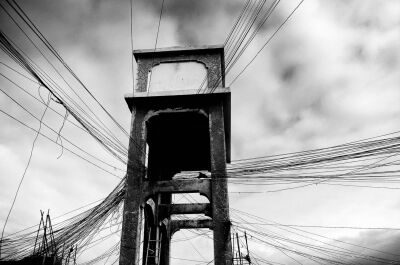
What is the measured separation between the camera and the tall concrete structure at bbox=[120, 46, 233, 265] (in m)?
7.77

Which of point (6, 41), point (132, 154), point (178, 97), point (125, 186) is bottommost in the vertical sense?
point (125, 186)

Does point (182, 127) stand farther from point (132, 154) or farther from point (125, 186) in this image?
point (125, 186)

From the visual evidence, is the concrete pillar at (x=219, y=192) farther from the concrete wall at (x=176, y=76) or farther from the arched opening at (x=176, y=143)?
the concrete wall at (x=176, y=76)

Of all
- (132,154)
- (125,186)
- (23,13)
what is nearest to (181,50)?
(132,154)

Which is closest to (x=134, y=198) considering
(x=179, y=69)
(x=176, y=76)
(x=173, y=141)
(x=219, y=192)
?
(x=219, y=192)

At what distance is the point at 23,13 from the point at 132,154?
5.19m

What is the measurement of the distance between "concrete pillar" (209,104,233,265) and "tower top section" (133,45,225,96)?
→ 114 cm

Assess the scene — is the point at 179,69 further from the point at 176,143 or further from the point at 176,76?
the point at 176,143

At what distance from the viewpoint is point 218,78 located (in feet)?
31.4

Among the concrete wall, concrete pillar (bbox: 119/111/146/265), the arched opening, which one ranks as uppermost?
the concrete wall

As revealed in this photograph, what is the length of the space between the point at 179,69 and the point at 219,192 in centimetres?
449

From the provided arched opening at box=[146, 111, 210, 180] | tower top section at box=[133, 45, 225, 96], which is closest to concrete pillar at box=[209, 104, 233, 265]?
arched opening at box=[146, 111, 210, 180]

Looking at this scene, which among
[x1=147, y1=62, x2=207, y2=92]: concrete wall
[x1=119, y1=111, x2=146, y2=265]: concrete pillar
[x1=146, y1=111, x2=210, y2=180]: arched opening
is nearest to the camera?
[x1=119, y1=111, x2=146, y2=265]: concrete pillar

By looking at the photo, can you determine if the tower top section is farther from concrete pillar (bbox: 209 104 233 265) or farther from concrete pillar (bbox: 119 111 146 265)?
concrete pillar (bbox: 119 111 146 265)
